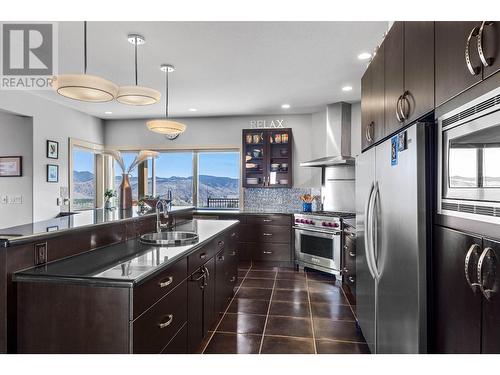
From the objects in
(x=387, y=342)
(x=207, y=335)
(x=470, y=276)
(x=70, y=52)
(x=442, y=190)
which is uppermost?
(x=70, y=52)

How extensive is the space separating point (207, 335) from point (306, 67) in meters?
3.05

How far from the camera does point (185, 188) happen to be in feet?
21.4

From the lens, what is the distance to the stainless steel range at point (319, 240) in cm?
448

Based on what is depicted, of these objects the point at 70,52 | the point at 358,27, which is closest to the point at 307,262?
the point at 358,27

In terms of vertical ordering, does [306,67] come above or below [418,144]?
above

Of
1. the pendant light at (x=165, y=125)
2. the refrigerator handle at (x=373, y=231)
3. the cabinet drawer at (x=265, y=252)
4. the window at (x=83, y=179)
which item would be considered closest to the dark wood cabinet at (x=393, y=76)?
the refrigerator handle at (x=373, y=231)

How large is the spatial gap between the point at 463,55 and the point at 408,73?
550 millimetres

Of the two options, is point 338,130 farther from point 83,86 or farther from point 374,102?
point 83,86

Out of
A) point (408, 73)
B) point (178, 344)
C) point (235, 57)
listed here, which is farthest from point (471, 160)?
point (235, 57)

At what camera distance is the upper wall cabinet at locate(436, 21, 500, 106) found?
38.6 inches

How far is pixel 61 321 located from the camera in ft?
4.82

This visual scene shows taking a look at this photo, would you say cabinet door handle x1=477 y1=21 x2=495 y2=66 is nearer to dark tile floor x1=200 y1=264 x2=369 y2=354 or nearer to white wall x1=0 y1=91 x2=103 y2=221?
dark tile floor x1=200 y1=264 x2=369 y2=354

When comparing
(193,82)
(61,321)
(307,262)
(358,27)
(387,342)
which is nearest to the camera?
(61,321)

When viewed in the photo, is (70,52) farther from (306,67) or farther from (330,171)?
(330,171)
